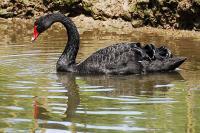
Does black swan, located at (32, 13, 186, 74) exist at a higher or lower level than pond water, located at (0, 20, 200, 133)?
higher

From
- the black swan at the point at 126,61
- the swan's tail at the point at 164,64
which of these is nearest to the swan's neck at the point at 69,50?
the black swan at the point at 126,61

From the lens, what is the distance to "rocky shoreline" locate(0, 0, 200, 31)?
43.8 feet

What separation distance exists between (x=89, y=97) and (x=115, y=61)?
1.76 metres

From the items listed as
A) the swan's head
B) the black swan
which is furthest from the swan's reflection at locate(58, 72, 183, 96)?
the swan's head

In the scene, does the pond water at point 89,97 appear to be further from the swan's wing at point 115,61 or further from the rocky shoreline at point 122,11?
the rocky shoreline at point 122,11

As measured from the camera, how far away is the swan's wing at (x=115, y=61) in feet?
30.9

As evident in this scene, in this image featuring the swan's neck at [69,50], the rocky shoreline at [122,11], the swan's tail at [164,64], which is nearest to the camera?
the swan's tail at [164,64]

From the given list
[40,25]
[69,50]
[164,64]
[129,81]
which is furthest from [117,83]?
[40,25]

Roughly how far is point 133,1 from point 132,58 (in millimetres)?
4619

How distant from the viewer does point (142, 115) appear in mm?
6777

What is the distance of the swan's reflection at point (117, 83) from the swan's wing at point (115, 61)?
0.12m

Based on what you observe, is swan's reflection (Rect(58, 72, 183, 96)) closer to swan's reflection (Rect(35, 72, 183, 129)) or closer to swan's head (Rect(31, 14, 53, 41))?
swan's reflection (Rect(35, 72, 183, 129))

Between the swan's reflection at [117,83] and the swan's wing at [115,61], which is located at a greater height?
the swan's wing at [115,61]

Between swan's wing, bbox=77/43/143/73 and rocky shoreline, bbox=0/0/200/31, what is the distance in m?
3.74
